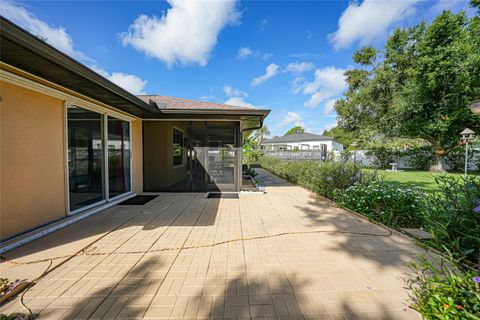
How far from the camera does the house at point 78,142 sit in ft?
10.2

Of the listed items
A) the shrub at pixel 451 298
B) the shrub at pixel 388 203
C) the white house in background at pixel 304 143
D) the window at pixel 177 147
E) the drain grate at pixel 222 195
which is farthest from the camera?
the white house in background at pixel 304 143

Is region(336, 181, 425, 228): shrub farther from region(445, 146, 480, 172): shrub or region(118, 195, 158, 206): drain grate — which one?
region(445, 146, 480, 172): shrub

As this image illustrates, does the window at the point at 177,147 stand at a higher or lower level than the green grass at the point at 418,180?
higher

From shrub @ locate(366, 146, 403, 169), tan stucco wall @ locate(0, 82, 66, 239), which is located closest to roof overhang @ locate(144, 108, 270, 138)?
tan stucco wall @ locate(0, 82, 66, 239)

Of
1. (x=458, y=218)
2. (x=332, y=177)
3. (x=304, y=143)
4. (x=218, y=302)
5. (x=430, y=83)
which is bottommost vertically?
(x=218, y=302)

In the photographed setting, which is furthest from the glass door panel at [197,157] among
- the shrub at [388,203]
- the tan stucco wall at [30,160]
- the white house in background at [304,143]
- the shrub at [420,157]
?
the white house in background at [304,143]

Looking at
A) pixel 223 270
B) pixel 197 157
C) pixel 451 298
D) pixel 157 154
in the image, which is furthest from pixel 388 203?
pixel 157 154

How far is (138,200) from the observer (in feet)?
20.2

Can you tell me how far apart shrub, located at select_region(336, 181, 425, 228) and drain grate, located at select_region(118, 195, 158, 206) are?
19.0ft

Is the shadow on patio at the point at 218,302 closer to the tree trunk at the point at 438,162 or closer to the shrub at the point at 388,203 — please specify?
the shrub at the point at 388,203

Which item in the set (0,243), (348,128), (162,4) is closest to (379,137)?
(348,128)

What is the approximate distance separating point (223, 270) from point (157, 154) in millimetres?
6243

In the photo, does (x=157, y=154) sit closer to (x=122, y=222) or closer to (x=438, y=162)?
(x=122, y=222)

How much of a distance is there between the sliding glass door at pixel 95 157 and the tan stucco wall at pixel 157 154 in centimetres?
106
